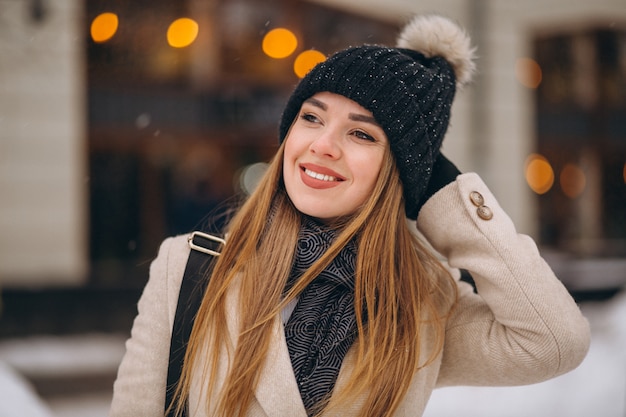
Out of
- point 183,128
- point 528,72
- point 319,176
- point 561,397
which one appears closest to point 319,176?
point 319,176

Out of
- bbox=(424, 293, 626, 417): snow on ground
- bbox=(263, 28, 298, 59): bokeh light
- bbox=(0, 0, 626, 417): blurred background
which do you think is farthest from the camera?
bbox=(263, 28, 298, 59): bokeh light

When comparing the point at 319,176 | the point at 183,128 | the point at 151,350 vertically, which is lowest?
the point at 151,350

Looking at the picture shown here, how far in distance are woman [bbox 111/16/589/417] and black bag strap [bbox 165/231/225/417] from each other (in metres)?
0.03

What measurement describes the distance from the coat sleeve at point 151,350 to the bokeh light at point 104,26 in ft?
25.0

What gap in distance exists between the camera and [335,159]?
6.42 feet

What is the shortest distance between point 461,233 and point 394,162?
1.06 feet

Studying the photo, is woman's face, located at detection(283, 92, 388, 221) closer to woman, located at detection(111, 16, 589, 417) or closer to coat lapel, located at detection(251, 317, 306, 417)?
woman, located at detection(111, 16, 589, 417)

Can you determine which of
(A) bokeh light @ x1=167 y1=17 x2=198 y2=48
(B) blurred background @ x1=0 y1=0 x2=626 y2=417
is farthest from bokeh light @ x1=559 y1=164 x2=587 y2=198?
(A) bokeh light @ x1=167 y1=17 x2=198 y2=48

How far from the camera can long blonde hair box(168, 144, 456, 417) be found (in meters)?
1.83

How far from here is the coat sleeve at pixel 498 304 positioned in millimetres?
1896

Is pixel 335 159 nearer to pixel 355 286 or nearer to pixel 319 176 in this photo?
pixel 319 176

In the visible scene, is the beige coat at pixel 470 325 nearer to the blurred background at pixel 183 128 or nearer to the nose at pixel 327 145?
the nose at pixel 327 145

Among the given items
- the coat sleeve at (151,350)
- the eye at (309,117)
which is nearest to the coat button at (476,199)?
the eye at (309,117)

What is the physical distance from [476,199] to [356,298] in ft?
1.71
